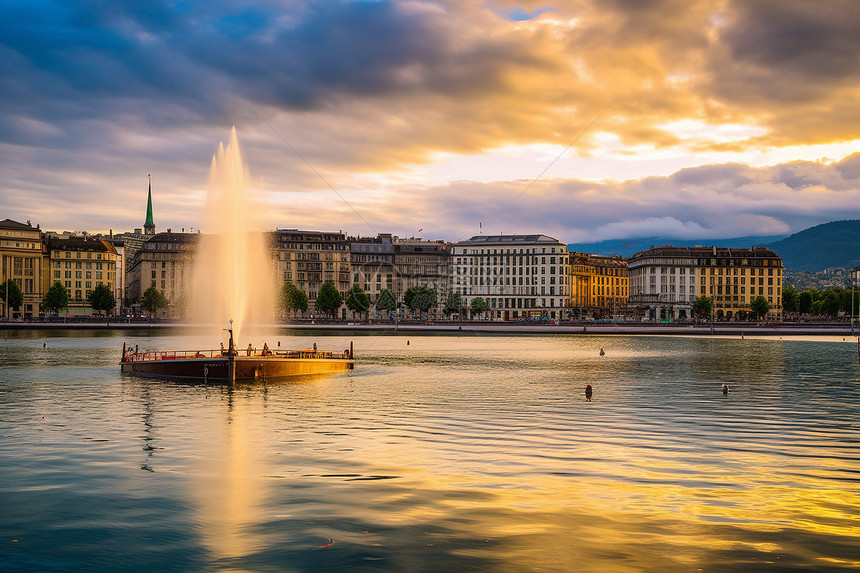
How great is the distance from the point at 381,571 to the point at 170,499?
380 inches

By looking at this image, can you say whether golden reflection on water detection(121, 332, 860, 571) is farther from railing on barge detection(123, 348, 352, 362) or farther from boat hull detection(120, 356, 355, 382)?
railing on barge detection(123, 348, 352, 362)

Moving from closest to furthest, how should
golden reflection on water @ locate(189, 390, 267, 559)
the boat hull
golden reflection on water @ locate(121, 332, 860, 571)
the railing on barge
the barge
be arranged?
golden reflection on water @ locate(121, 332, 860, 571) < golden reflection on water @ locate(189, 390, 267, 559) < the boat hull < the barge < the railing on barge

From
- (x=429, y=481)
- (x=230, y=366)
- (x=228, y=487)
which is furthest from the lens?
(x=230, y=366)

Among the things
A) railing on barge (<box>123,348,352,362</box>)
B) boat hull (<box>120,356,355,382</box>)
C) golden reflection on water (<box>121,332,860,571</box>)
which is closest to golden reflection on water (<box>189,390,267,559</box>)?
golden reflection on water (<box>121,332,860,571</box>)

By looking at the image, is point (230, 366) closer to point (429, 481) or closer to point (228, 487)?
point (228, 487)

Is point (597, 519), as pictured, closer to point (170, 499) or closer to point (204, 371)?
point (170, 499)

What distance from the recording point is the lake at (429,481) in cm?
1998

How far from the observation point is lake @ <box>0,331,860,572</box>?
787 inches

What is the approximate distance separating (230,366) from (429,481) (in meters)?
44.2

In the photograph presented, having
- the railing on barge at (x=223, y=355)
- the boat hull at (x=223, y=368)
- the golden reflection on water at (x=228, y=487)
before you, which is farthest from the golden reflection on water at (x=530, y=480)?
the railing on barge at (x=223, y=355)

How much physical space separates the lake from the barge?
11137 mm

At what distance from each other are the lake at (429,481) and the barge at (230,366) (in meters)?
11.1

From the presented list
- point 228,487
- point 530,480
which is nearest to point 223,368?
point 228,487

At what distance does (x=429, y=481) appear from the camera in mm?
27906
